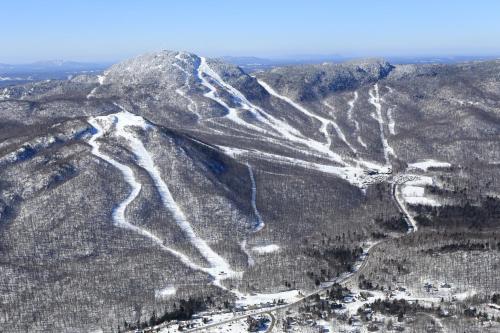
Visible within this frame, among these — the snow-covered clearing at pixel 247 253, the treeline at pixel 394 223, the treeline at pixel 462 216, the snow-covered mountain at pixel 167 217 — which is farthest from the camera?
the treeline at pixel 462 216

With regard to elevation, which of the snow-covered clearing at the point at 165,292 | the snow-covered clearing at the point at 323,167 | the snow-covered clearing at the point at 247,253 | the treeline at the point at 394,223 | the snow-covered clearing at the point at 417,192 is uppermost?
the snow-covered clearing at the point at 323,167

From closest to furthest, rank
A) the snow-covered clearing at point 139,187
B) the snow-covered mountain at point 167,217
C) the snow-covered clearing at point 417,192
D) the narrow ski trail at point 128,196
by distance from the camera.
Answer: the snow-covered mountain at point 167,217 < the snow-covered clearing at point 139,187 < the narrow ski trail at point 128,196 < the snow-covered clearing at point 417,192

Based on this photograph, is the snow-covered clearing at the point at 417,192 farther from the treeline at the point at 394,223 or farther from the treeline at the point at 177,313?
the treeline at the point at 177,313

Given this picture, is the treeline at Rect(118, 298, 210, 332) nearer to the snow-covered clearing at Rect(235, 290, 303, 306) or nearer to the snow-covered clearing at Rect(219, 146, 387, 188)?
the snow-covered clearing at Rect(235, 290, 303, 306)

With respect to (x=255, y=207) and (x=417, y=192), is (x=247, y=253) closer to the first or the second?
(x=255, y=207)

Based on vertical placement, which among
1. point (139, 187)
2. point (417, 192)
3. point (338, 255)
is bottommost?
point (338, 255)

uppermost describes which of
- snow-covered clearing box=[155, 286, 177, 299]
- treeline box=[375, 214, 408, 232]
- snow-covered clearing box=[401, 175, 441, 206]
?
snow-covered clearing box=[401, 175, 441, 206]

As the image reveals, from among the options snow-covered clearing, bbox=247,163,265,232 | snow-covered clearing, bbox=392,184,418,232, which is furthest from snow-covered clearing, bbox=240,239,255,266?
snow-covered clearing, bbox=392,184,418,232

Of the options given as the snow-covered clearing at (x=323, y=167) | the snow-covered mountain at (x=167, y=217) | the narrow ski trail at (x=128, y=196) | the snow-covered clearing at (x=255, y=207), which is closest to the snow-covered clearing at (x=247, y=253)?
the snow-covered mountain at (x=167, y=217)

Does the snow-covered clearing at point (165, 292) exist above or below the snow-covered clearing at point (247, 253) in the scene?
below

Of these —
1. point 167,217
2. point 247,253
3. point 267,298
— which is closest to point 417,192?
point 247,253
